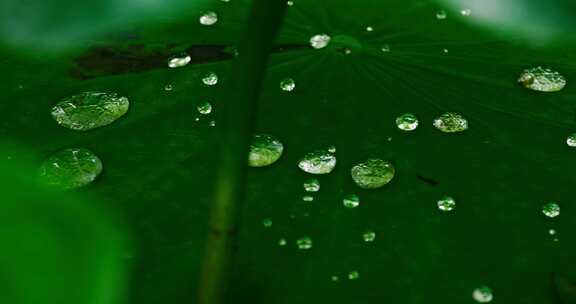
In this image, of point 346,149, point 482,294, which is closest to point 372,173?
point 346,149

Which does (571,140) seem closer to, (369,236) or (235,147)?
(369,236)

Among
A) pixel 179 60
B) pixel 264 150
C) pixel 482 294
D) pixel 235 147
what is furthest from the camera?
pixel 179 60

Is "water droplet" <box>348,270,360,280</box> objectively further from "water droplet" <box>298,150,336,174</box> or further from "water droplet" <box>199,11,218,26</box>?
"water droplet" <box>199,11,218,26</box>

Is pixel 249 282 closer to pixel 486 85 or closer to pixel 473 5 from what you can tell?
pixel 486 85

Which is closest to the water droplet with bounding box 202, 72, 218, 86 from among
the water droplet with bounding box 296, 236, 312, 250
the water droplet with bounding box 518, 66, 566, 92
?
the water droplet with bounding box 296, 236, 312, 250

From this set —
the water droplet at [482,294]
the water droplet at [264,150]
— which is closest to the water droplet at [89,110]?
the water droplet at [264,150]

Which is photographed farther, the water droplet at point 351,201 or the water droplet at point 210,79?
the water droplet at point 210,79

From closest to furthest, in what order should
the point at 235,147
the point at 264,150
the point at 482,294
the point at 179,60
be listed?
1. the point at 235,147
2. the point at 482,294
3. the point at 264,150
4. the point at 179,60

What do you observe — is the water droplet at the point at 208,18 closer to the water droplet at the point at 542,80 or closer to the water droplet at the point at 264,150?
the water droplet at the point at 264,150
